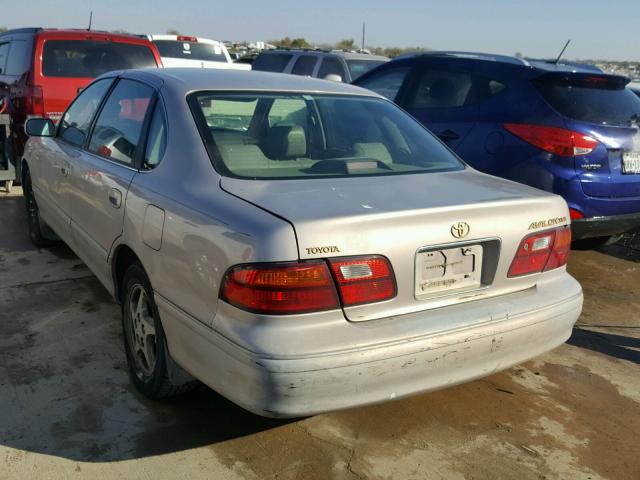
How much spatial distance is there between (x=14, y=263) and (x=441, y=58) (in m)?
3.92

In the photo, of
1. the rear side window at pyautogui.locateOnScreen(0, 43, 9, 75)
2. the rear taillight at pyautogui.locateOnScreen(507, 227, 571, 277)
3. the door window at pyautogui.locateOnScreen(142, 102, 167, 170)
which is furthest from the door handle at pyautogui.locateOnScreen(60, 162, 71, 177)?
the rear side window at pyautogui.locateOnScreen(0, 43, 9, 75)

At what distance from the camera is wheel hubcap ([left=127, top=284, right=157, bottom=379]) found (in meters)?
3.20

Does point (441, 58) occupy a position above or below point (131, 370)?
above

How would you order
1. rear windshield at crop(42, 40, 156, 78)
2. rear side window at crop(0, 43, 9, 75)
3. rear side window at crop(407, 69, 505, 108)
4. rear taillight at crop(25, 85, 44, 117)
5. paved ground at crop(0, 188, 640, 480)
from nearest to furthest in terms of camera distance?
paved ground at crop(0, 188, 640, 480)
rear side window at crop(407, 69, 505, 108)
rear taillight at crop(25, 85, 44, 117)
rear windshield at crop(42, 40, 156, 78)
rear side window at crop(0, 43, 9, 75)

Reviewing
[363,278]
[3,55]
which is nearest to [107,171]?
[363,278]

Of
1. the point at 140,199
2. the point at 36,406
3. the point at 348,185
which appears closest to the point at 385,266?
the point at 348,185

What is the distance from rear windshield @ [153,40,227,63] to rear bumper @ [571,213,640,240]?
36.5 ft

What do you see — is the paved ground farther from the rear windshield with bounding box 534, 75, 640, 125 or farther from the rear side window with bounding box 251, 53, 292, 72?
the rear side window with bounding box 251, 53, 292, 72

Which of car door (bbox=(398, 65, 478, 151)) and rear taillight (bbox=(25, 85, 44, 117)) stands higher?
car door (bbox=(398, 65, 478, 151))

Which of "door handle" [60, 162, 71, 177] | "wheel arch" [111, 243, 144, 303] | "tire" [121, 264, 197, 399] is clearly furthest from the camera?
"door handle" [60, 162, 71, 177]

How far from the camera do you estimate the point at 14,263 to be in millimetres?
5238

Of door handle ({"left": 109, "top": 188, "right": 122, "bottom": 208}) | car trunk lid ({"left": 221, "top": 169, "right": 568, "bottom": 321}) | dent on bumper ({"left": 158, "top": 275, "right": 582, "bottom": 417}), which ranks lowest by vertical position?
dent on bumper ({"left": 158, "top": 275, "right": 582, "bottom": 417})

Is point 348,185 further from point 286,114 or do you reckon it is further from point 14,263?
point 14,263

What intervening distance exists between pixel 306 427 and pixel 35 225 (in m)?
3.56
